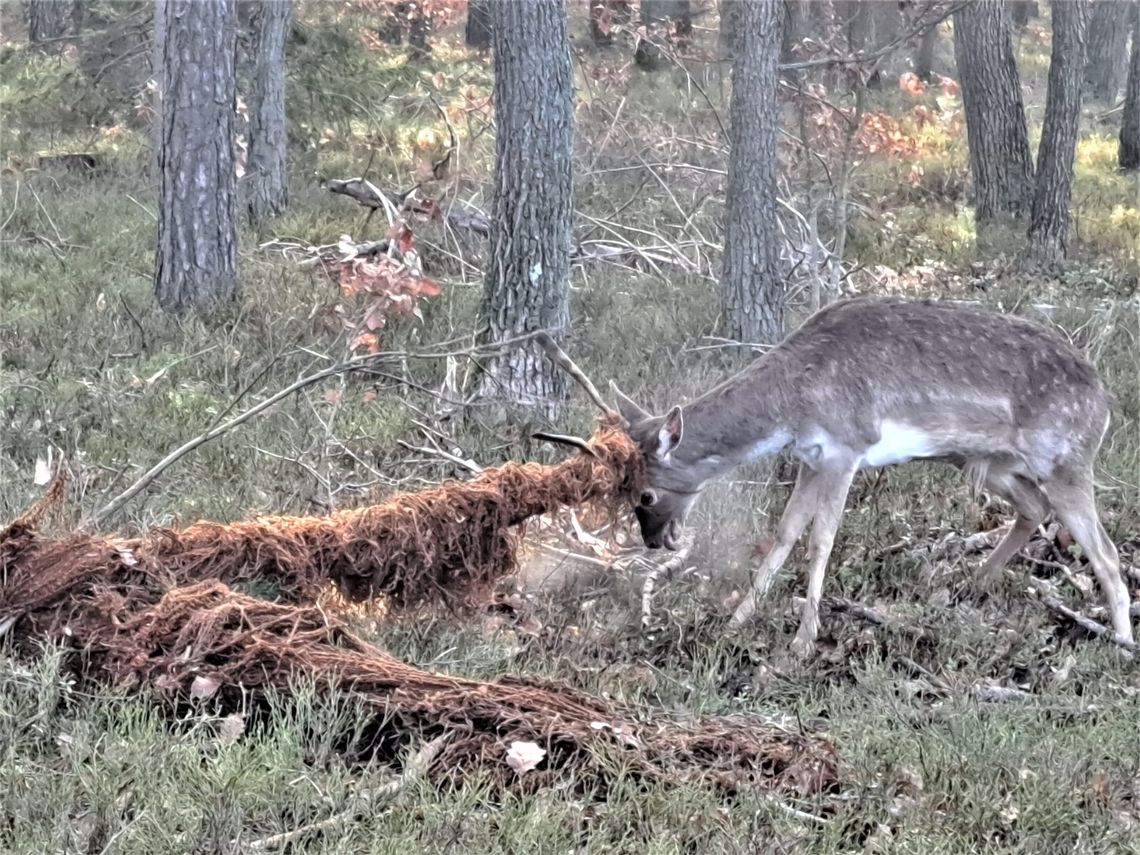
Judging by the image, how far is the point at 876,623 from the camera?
22.5 feet

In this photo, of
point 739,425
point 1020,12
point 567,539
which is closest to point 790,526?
point 739,425

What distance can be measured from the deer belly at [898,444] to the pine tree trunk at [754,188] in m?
3.25

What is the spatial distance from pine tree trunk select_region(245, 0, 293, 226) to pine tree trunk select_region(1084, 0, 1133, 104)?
19681mm

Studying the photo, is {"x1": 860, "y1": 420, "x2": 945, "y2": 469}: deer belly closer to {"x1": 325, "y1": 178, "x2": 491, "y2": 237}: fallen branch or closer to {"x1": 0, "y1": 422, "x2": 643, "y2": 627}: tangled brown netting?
{"x1": 0, "y1": 422, "x2": 643, "y2": 627}: tangled brown netting

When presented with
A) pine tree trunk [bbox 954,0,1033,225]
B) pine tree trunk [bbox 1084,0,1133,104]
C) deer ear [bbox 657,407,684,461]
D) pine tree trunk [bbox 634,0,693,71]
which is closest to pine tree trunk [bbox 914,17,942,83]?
pine tree trunk [bbox 1084,0,1133,104]

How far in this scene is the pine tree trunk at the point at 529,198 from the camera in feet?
30.0

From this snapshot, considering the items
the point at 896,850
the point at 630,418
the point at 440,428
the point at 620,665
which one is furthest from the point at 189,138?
the point at 896,850

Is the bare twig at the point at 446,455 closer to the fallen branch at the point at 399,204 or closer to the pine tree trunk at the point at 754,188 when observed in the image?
the pine tree trunk at the point at 754,188

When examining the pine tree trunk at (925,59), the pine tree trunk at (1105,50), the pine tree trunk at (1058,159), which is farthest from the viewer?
the pine tree trunk at (1105,50)

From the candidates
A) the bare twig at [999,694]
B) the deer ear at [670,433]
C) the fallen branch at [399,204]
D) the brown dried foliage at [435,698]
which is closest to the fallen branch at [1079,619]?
the bare twig at [999,694]

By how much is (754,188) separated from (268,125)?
5.85 metres

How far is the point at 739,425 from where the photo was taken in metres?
7.30

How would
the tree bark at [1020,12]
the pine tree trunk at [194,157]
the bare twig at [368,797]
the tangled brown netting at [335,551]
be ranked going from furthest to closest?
the tree bark at [1020,12] → the pine tree trunk at [194,157] → the tangled brown netting at [335,551] → the bare twig at [368,797]

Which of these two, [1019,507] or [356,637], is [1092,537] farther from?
[356,637]
